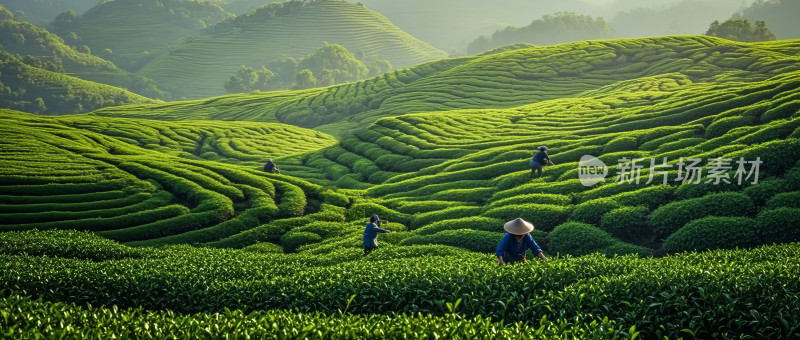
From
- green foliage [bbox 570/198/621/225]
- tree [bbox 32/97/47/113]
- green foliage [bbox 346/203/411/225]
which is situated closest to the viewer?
green foliage [bbox 570/198/621/225]

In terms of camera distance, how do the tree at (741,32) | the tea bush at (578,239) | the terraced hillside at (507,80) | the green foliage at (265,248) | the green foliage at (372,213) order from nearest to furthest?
the tea bush at (578,239)
the green foliage at (265,248)
the green foliage at (372,213)
the terraced hillside at (507,80)
the tree at (741,32)

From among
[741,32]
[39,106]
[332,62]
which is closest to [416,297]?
[741,32]

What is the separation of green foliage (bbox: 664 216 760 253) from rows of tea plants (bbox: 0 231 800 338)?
116 inches

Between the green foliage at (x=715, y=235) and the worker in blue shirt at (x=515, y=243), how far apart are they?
29.5ft

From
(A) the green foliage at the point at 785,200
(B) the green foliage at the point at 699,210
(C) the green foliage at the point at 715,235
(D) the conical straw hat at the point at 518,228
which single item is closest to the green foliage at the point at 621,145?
(B) the green foliage at the point at 699,210

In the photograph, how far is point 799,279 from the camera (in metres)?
11.5

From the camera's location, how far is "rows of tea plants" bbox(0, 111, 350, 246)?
28.2 m

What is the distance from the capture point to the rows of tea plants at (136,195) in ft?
92.7

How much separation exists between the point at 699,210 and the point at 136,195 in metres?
32.2

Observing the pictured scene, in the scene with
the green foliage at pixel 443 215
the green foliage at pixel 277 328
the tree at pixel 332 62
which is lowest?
the green foliage at pixel 443 215

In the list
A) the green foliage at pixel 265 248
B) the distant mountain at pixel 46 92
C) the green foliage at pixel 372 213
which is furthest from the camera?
the distant mountain at pixel 46 92

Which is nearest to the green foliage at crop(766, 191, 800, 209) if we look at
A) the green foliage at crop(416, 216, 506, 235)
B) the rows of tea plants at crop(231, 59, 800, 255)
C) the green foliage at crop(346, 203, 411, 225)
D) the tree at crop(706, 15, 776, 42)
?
the rows of tea plants at crop(231, 59, 800, 255)

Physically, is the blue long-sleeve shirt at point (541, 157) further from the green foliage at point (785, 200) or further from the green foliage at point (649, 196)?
the green foliage at point (785, 200)

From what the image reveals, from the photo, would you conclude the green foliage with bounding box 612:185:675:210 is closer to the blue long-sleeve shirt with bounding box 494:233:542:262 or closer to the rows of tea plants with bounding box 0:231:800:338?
the rows of tea plants with bounding box 0:231:800:338
